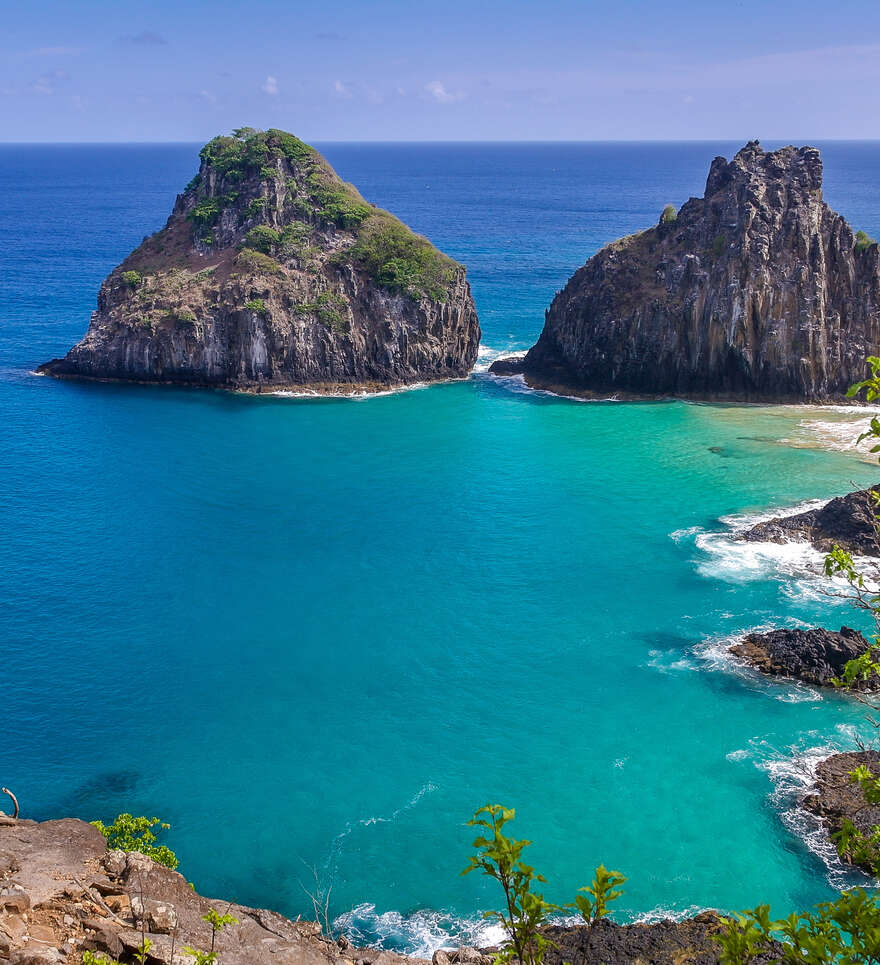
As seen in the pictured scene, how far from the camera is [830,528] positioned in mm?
61531

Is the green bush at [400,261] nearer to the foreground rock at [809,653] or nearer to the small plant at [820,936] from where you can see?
the foreground rock at [809,653]

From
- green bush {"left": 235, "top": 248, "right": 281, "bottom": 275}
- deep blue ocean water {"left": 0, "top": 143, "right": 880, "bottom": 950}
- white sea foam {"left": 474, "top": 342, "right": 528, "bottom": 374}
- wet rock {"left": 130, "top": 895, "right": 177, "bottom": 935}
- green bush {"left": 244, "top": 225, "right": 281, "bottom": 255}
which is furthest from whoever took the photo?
white sea foam {"left": 474, "top": 342, "right": 528, "bottom": 374}

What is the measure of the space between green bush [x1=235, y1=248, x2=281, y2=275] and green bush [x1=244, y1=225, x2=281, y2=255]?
111 cm

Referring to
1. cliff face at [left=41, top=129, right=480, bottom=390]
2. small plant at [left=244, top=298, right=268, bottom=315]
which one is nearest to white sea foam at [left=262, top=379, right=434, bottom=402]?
cliff face at [left=41, top=129, right=480, bottom=390]

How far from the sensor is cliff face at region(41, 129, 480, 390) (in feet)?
327

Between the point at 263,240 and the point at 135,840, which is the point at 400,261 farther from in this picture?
the point at 135,840

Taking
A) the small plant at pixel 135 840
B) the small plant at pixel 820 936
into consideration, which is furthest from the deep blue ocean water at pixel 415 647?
the small plant at pixel 820 936

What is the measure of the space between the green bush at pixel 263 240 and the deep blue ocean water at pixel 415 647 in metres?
26.4

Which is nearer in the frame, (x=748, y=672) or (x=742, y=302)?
(x=748, y=672)

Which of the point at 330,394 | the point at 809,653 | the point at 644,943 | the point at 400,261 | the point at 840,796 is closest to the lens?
the point at 644,943

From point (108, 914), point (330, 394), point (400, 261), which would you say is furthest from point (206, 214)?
point (108, 914)

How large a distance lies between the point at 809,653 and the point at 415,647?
21001mm

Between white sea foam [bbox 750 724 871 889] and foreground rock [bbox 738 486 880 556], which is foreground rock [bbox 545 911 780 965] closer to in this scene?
white sea foam [bbox 750 724 871 889]

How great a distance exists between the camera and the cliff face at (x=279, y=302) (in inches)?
3927
